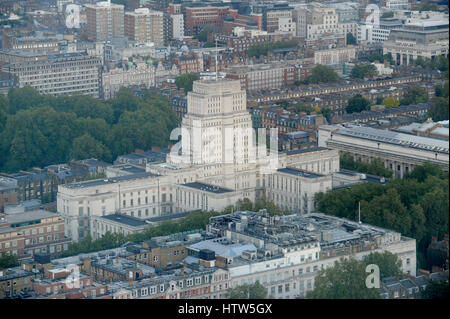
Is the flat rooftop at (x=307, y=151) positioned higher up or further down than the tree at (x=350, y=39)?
further down

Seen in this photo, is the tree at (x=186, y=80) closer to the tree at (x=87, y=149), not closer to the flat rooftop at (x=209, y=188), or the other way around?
the tree at (x=87, y=149)

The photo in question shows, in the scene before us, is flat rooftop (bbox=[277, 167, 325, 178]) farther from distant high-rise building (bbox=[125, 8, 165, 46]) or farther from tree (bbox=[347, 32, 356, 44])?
tree (bbox=[347, 32, 356, 44])

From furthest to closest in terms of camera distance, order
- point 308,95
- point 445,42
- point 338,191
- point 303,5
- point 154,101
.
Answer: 1. point 303,5
2. point 445,42
3. point 308,95
4. point 154,101
5. point 338,191

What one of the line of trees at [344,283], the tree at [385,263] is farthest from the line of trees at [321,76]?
the line of trees at [344,283]

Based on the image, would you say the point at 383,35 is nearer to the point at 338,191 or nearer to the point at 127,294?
the point at 338,191

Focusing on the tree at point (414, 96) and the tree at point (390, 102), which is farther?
the tree at point (414, 96)

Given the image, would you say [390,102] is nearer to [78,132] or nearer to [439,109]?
[439,109]

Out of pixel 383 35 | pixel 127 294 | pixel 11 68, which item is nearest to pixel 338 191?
pixel 127 294

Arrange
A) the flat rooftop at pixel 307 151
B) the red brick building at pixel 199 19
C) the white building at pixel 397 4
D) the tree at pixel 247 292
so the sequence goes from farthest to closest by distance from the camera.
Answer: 1. the white building at pixel 397 4
2. the red brick building at pixel 199 19
3. the flat rooftop at pixel 307 151
4. the tree at pixel 247 292
